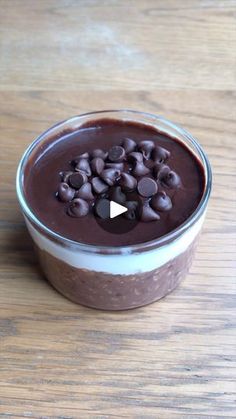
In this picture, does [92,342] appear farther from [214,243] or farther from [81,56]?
[81,56]

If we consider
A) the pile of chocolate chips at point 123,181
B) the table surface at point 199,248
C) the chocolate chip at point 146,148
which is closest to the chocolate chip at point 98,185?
the pile of chocolate chips at point 123,181

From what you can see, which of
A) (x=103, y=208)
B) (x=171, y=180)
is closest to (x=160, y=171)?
(x=171, y=180)

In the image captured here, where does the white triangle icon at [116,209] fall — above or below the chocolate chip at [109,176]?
below

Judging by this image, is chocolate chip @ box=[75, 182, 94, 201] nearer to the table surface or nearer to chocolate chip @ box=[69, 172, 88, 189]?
chocolate chip @ box=[69, 172, 88, 189]

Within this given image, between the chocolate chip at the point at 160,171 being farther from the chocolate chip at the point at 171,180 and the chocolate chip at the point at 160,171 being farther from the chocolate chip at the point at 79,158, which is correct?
the chocolate chip at the point at 79,158

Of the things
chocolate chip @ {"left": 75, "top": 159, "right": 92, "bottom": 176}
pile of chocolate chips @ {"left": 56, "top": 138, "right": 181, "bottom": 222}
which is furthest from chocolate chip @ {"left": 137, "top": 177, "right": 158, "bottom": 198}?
chocolate chip @ {"left": 75, "top": 159, "right": 92, "bottom": 176}

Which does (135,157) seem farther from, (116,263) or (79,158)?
(116,263)

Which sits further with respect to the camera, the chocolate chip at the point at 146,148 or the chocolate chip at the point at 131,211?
the chocolate chip at the point at 146,148
